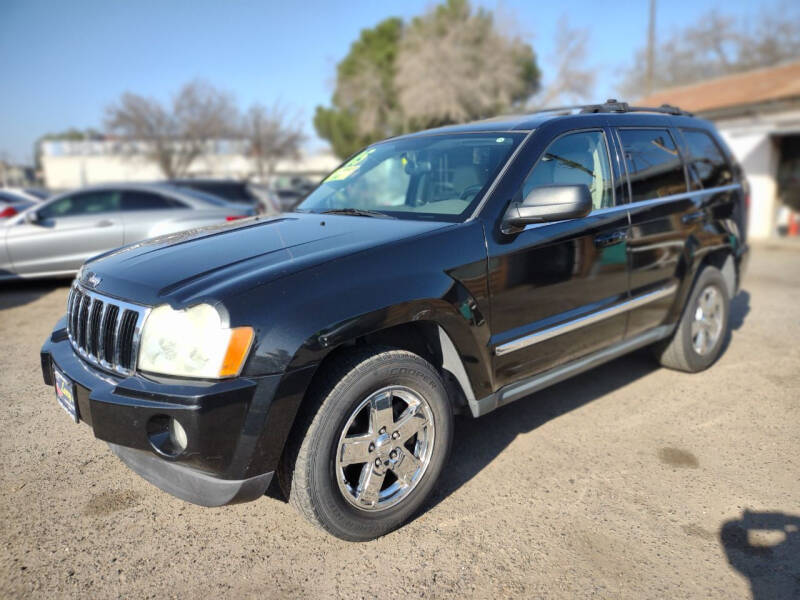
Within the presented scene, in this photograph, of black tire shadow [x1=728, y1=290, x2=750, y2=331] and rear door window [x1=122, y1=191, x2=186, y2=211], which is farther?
rear door window [x1=122, y1=191, x2=186, y2=211]

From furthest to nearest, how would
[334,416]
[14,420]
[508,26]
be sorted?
[508,26] → [14,420] → [334,416]

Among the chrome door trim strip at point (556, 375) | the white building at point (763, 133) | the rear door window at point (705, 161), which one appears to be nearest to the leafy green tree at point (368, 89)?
the white building at point (763, 133)

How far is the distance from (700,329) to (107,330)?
160 inches

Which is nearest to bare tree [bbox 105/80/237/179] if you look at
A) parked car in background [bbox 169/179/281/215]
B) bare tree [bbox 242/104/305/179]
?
bare tree [bbox 242/104/305/179]

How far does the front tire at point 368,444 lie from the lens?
229 cm

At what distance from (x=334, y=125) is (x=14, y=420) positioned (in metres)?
35.0

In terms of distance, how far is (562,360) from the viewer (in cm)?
329

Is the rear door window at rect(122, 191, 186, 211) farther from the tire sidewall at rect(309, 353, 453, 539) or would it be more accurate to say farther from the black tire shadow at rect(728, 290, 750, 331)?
the black tire shadow at rect(728, 290, 750, 331)

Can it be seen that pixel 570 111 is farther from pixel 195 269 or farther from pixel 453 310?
pixel 195 269

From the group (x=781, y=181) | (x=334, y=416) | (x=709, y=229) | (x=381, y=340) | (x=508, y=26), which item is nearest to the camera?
(x=334, y=416)

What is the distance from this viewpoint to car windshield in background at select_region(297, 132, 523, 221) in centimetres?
307

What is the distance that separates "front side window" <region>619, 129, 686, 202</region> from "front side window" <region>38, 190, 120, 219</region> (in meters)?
6.50

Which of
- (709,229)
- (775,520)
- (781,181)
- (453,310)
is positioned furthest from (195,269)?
(781,181)

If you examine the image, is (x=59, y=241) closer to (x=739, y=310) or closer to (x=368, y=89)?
(x=739, y=310)
